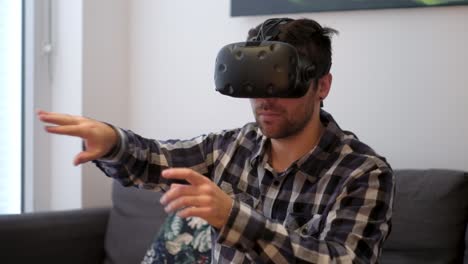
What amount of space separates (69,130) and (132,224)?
104 cm

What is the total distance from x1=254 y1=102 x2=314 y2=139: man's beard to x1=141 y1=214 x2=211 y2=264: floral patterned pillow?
63 cm

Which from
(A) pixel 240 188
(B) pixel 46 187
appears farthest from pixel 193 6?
(A) pixel 240 188

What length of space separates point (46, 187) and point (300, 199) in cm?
144

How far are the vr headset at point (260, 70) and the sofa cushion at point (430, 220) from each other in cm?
70

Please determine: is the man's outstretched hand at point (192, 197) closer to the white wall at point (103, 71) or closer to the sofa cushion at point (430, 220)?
the sofa cushion at point (430, 220)

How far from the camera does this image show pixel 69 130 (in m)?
0.95

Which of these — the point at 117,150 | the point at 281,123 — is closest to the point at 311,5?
the point at 281,123

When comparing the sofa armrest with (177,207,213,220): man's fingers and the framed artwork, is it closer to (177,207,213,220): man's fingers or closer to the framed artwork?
the framed artwork

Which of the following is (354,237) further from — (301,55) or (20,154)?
(20,154)

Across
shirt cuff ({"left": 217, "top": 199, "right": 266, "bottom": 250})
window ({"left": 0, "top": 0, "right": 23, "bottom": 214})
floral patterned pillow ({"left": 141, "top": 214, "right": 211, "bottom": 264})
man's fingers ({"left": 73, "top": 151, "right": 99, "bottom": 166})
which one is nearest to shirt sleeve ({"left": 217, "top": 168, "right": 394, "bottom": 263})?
shirt cuff ({"left": 217, "top": 199, "right": 266, "bottom": 250})

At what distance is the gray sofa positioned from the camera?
1.46 m

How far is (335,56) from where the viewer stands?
1.85m

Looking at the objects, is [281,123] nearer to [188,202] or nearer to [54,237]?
[188,202]

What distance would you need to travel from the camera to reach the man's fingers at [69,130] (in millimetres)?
926
